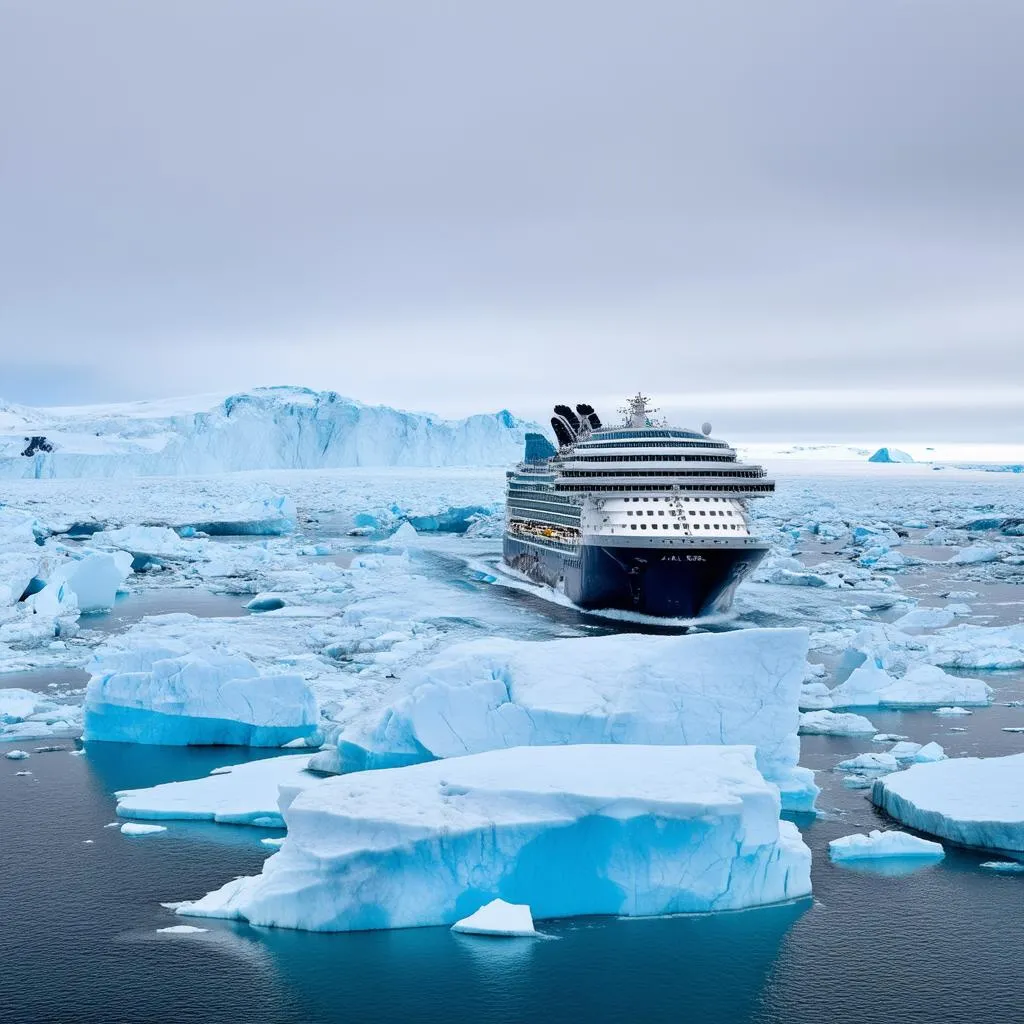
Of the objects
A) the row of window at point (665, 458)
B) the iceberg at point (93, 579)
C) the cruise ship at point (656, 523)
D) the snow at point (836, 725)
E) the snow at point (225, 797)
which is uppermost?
the row of window at point (665, 458)

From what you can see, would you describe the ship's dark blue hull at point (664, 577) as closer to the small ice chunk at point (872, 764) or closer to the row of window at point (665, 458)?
the row of window at point (665, 458)

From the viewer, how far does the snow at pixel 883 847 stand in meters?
11.1

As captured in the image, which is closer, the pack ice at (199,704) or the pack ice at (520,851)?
the pack ice at (520,851)

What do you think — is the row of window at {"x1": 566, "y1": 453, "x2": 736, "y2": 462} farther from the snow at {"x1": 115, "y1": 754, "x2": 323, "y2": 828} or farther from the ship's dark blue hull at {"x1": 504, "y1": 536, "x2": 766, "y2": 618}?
the snow at {"x1": 115, "y1": 754, "x2": 323, "y2": 828}

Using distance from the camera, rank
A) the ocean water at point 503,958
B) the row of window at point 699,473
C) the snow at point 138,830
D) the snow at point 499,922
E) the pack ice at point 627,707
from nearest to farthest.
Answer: the ocean water at point 503,958 < the snow at point 499,922 < the snow at point 138,830 < the pack ice at point 627,707 < the row of window at point 699,473

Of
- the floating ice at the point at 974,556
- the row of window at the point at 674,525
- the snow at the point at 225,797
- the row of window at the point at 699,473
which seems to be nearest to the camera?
the snow at the point at 225,797

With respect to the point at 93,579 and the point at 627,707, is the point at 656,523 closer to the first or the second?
the point at 93,579

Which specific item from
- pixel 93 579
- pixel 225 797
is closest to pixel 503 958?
pixel 225 797

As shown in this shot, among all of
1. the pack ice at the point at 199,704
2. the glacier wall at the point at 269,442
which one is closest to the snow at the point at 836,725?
the pack ice at the point at 199,704

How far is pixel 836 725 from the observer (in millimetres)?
15789

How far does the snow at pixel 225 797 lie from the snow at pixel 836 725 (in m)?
6.81

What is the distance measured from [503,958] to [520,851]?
34.3 inches

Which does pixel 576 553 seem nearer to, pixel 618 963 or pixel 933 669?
pixel 933 669

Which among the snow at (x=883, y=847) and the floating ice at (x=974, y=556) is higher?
the floating ice at (x=974, y=556)
